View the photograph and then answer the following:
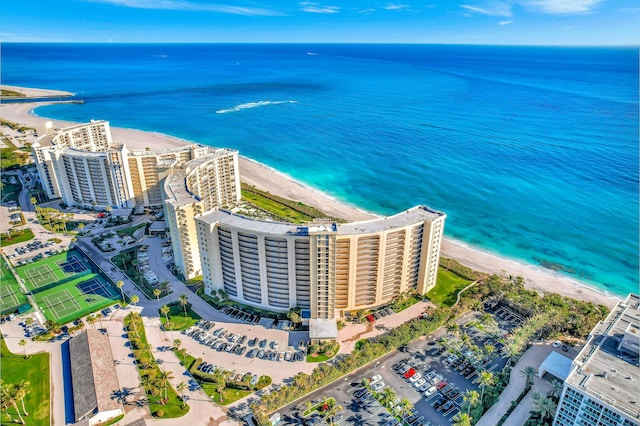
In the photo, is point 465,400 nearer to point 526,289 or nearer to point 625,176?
point 526,289

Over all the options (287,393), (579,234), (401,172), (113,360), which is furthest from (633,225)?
(113,360)

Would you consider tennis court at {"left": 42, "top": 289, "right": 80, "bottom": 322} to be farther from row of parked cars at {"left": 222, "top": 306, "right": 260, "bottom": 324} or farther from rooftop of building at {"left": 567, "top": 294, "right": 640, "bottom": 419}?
rooftop of building at {"left": 567, "top": 294, "right": 640, "bottom": 419}

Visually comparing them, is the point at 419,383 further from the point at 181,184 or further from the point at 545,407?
the point at 181,184

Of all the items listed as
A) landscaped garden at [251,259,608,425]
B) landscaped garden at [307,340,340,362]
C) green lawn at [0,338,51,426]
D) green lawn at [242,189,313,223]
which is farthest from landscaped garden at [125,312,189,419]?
green lawn at [242,189,313,223]

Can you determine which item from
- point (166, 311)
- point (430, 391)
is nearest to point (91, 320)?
point (166, 311)

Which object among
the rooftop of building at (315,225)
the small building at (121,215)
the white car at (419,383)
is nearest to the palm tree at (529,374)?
the white car at (419,383)
